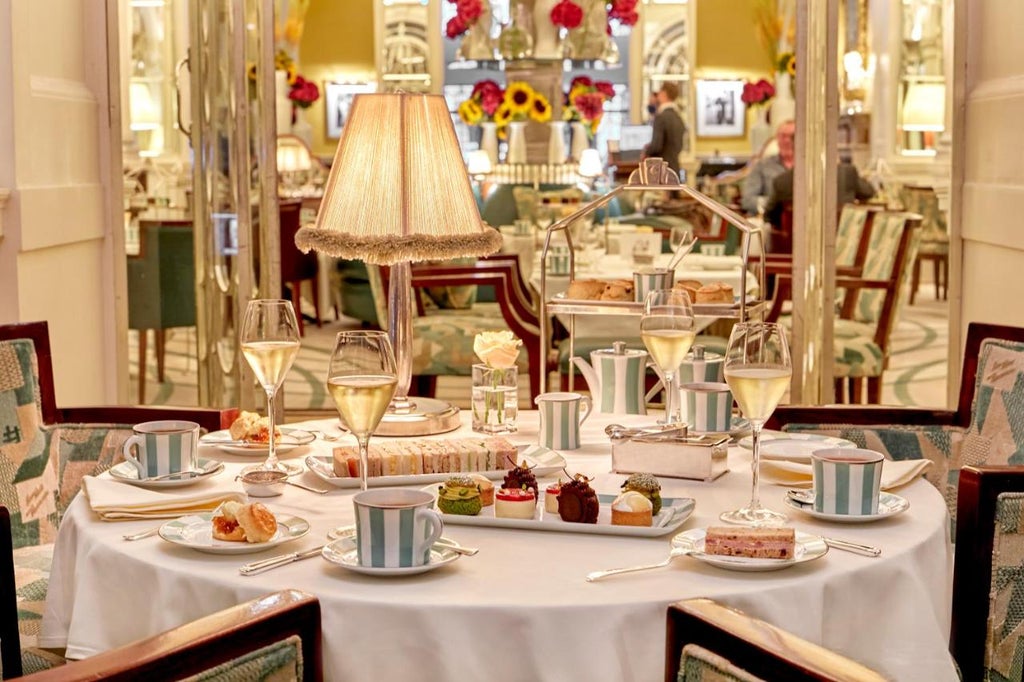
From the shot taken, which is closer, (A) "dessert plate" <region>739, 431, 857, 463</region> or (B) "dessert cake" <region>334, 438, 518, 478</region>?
(B) "dessert cake" <region>334, 438, 518, 478</region>

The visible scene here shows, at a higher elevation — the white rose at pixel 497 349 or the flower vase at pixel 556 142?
the flower vase at pixel 556 142

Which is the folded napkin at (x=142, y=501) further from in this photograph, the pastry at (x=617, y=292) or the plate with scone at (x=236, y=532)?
the pastry at (x=617, y=292)

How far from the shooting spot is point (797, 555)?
1.54 m

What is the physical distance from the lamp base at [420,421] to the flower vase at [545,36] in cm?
452

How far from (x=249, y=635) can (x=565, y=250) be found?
4.20 metres

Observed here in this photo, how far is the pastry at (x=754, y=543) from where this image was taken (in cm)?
152

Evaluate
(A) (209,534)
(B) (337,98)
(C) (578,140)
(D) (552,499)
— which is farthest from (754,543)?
(B) (337,98)

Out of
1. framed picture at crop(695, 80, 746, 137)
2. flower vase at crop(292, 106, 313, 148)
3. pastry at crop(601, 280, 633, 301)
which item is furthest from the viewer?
framed picture at crop(695, 80, 746, 137)

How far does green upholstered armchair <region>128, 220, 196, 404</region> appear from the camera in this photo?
452 cm

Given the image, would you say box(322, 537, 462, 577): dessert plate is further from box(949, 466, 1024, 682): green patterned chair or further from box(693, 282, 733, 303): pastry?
box(693, 282, 733, 303): pastry

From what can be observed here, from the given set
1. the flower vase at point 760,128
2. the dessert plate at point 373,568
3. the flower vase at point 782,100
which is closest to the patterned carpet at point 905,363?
the dessert plate at point 373,568

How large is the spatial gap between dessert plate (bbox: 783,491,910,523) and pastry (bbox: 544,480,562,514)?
307mm

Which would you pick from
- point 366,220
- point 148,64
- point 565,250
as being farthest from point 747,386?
point 565,250

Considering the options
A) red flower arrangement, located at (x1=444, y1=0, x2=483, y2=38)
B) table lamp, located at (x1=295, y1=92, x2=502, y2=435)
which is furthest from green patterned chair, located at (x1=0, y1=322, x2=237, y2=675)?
red flower arrangement, located at (x1=444, y1=0, x2=483, y2=38)
